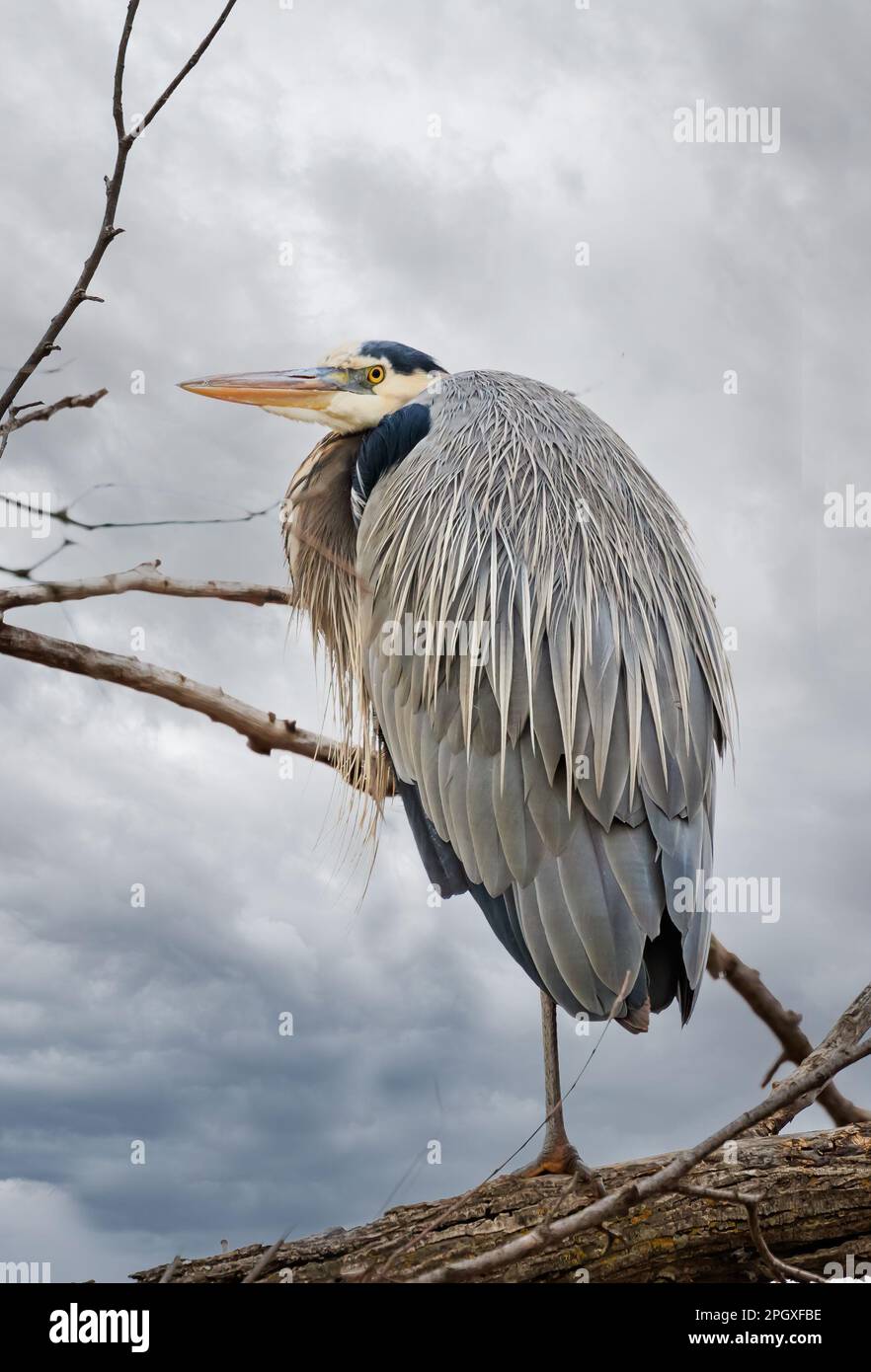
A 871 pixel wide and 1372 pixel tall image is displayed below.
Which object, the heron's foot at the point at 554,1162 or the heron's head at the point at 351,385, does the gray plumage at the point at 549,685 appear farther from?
the heron's foot at the point at 554,1162

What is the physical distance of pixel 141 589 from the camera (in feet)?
10.3

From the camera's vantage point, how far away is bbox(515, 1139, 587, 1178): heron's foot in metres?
2.14

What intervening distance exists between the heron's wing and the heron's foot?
0.35 meters

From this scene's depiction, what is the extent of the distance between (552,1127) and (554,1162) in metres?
0.07

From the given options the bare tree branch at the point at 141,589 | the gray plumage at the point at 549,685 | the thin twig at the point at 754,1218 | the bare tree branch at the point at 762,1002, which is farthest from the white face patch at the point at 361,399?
the thin twig at the point at 754,1218

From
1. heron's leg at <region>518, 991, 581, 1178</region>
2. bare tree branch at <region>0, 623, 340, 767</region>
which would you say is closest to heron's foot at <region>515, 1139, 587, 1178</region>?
heron's leg at <region>518, 991, 581, 1178</region>

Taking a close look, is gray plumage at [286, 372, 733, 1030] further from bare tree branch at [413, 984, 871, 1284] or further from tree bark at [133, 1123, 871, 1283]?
bare tree branch at [413, 984, 871, 1284]

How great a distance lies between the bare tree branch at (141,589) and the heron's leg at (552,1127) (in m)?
1.62

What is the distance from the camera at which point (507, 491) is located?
8.78 ft

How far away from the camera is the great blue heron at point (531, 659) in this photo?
82.7 inches

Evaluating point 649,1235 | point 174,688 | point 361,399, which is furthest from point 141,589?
point 649,1235

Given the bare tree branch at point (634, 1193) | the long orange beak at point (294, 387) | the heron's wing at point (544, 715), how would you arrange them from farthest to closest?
the long orange beak at point (294, 387)
the heron's wing at point (544, 715)
the bare tree branch at point (634, 1193)
